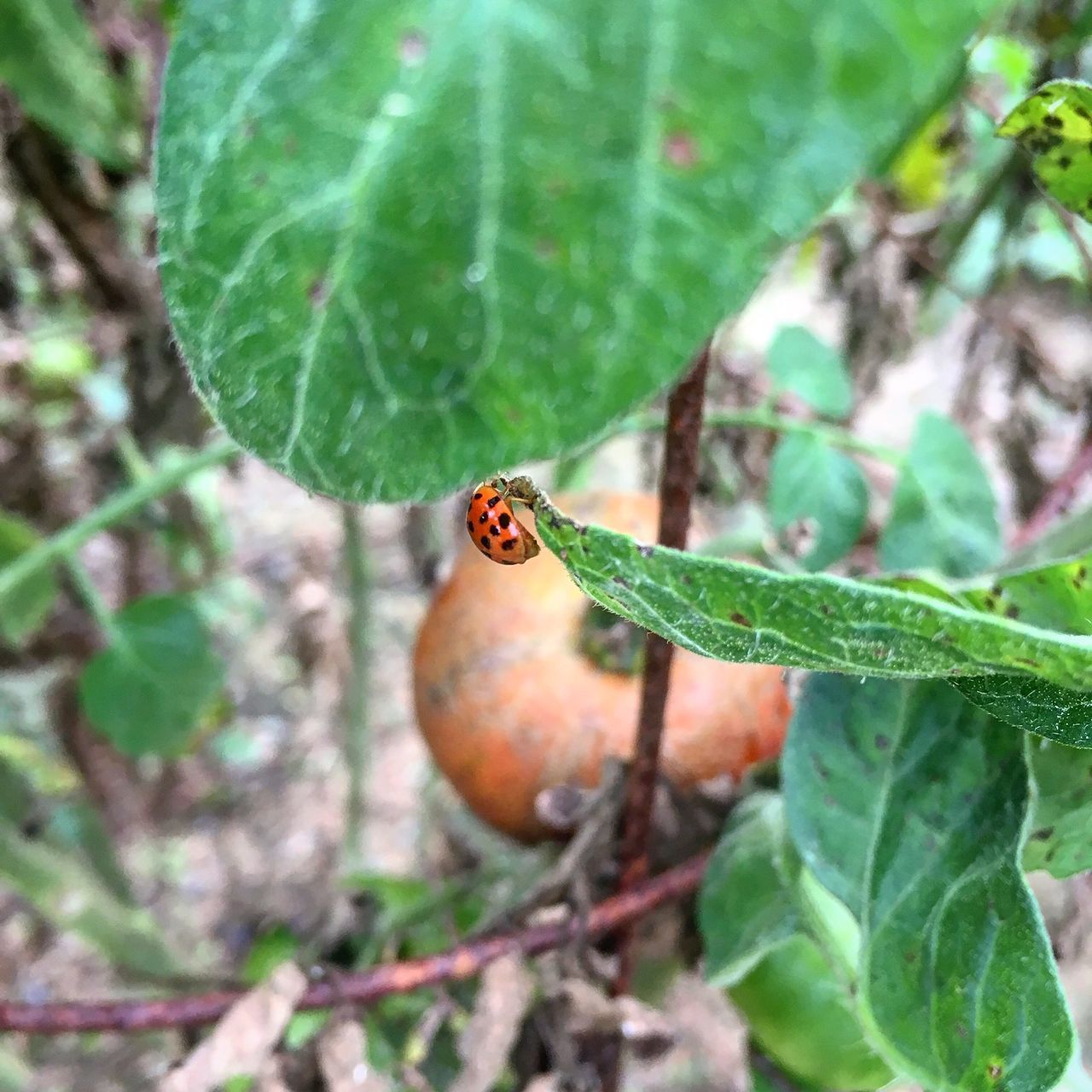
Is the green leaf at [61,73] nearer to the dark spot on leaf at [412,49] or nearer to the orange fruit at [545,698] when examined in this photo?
the orange fruit at [545,698]

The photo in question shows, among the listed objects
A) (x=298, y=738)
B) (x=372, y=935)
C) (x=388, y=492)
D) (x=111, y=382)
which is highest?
(x=388, y=492)

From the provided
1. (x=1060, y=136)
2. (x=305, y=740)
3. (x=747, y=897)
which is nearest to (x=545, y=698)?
(x=747, y=897)

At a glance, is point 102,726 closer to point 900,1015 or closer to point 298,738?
point 900,1015

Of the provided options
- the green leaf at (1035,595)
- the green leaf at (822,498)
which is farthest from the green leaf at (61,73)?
the green leaf at (1035,595)

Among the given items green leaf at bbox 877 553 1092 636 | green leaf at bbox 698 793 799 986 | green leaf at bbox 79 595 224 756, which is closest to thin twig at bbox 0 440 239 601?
green leaf at bbox 79 595 224 756

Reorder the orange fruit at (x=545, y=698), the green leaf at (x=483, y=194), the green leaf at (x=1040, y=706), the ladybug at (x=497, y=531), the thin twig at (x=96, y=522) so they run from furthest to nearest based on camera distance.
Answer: the thin twig at (x=96, y=522) < the orange fruit at (x=545, y=698) < the ladybug at (x=497, y=531) < the green leaf at (x=1040, y=706) < the green leaf at (x=483, y=194)

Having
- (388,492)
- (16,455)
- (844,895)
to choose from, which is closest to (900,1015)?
(844,895)
